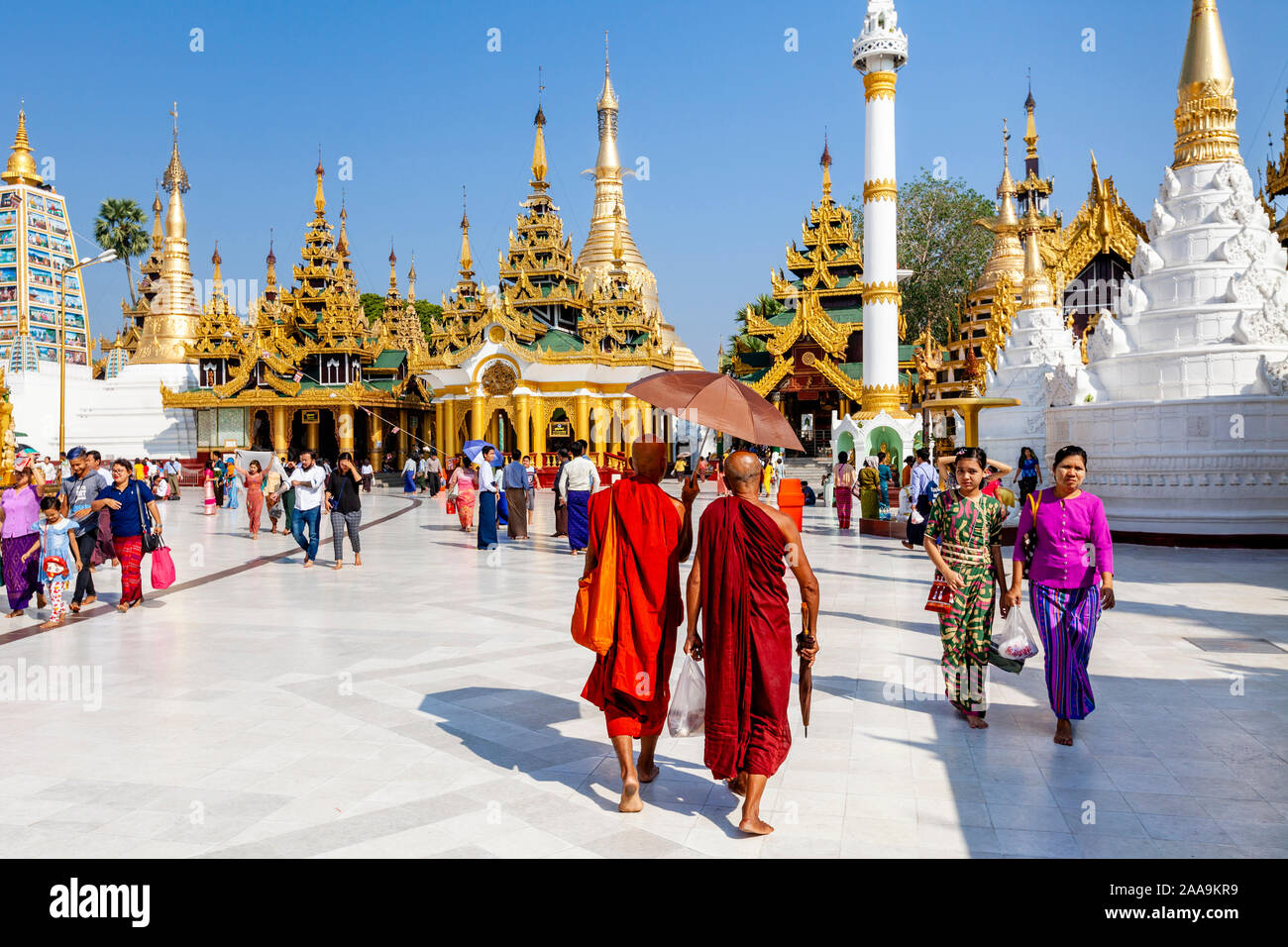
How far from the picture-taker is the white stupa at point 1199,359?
14.2 m

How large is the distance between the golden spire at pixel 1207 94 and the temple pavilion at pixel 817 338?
19.2 metres

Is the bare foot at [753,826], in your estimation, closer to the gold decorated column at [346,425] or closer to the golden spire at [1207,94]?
the golden spire at [1207,94]

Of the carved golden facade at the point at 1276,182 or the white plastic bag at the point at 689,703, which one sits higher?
the carved golden facade at the point at 1276,182

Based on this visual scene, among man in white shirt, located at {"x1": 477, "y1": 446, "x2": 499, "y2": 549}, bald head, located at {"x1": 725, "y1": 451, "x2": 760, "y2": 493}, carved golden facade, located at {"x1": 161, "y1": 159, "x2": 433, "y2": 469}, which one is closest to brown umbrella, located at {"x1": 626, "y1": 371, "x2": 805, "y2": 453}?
bald head, located at {"x1": 725, "y1": 451, "x2": 760, "y2": 493}

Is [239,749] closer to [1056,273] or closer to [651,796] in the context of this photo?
[651,796]

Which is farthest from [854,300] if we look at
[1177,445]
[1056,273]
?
[1177,445]

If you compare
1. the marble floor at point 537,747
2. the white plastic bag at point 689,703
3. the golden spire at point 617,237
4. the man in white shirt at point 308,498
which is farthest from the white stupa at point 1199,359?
the golden spire at point 617,237

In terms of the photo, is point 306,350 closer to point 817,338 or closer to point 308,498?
point 817,338

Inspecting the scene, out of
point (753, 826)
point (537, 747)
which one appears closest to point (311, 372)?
point (537, 747)

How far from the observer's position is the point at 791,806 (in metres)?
4.26

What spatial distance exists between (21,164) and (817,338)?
36314mm

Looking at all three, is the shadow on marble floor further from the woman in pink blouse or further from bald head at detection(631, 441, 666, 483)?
the woman in pink blouse

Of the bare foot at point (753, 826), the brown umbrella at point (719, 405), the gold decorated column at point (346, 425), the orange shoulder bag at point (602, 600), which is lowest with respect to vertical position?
the bare foot at point (753, 826)

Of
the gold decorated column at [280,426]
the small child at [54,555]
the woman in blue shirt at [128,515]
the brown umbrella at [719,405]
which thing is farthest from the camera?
the gold decorated column at [280,426]
